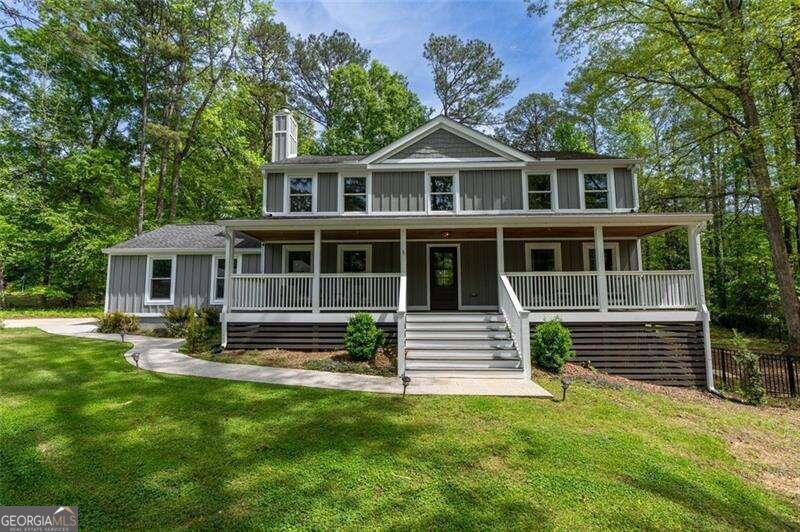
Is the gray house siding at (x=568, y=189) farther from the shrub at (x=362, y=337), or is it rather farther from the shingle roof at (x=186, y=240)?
the shingle roof at (x=186, y=240)

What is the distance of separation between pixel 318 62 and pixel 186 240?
17835 millimetres

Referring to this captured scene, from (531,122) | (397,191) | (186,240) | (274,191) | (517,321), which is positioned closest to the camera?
(517,321)

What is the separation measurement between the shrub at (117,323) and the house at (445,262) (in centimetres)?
78

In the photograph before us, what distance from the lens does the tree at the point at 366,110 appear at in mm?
22625

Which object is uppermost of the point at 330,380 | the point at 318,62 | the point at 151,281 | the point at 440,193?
the point at 318,62

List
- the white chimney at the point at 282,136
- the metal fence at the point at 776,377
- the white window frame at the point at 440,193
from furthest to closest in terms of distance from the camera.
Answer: the white chimney at the point at 282,136 → the white window frame at the point at 440,193 → the metal fence at the point at 776,377

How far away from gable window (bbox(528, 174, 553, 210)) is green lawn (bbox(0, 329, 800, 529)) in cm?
770

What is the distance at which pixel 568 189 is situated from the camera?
1254 cm

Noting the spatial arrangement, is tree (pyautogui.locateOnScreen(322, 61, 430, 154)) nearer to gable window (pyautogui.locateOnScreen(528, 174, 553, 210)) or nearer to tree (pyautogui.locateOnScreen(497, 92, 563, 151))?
tree (pyautogui.locateOnScreen(497, 92, 563, 151))

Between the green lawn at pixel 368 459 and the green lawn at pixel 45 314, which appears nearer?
the green lawn at pixel 368 459

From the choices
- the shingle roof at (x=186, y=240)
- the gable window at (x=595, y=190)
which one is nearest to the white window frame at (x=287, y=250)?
the shingle roof at (x=186, y=240)

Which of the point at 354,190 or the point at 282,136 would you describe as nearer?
the point at 354,190

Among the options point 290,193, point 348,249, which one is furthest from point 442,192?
point 290,193

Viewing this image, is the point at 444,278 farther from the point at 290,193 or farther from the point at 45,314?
the point at 45,314
